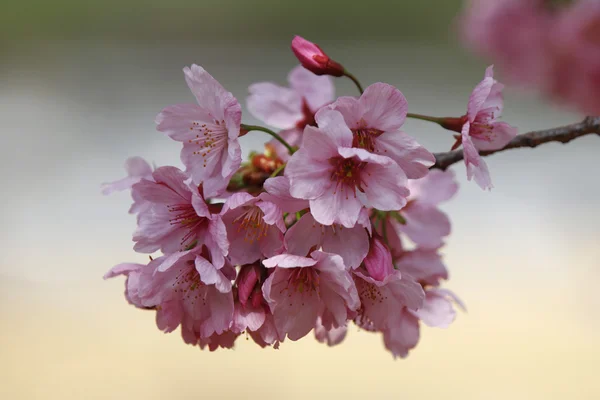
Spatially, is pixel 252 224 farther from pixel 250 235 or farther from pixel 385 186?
pixel 385 186

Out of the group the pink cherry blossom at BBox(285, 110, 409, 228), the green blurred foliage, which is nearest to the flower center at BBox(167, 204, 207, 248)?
the pink cherry blossom at BBox(285, 110, 409, 228)

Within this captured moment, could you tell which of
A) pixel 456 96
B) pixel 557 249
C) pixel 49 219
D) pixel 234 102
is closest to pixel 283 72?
pixel 456 96

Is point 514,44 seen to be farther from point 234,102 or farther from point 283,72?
point 283,72

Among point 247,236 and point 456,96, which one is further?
point 456,96

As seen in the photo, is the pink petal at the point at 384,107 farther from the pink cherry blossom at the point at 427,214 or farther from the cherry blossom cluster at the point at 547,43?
the cherry blossom cluster at the point at 547,43

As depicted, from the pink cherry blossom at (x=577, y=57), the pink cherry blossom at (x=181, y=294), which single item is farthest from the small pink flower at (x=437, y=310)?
the pink cherry blossom at (x=577, y=57)
